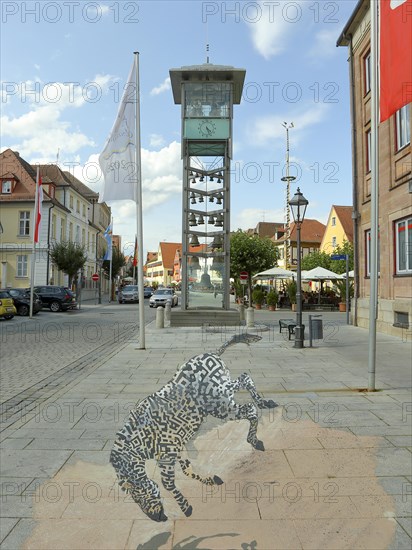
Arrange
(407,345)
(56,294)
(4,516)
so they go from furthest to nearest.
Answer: (56,294), (407,345), (4,516)

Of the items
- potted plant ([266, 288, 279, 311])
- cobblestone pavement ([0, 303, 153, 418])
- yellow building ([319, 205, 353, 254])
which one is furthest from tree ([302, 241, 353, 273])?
cobblestone pavement ([0, 303, 153, 418])

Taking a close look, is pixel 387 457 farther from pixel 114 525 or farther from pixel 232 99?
pixel 232 99

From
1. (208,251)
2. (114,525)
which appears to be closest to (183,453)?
(114,525)

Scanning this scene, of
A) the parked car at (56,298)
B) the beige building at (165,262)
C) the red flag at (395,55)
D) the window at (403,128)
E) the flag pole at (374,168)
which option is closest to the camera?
the red flag at (395,55)

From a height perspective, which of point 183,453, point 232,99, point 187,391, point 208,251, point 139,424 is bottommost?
point 183,453

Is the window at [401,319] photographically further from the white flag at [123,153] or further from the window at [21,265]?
the window at [21,265]

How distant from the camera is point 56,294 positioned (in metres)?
31.0

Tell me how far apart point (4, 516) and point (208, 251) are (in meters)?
17.1

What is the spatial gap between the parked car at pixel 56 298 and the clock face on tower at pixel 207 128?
1669 cm

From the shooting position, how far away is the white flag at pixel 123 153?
1126 centimetres

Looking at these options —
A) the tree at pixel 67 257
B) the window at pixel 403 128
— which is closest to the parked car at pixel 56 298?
the tree at pixel 67 257

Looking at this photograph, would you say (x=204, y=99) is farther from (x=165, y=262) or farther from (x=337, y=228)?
(x=165, y=262)

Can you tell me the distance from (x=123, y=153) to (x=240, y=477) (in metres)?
9.66

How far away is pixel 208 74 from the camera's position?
19266mm
